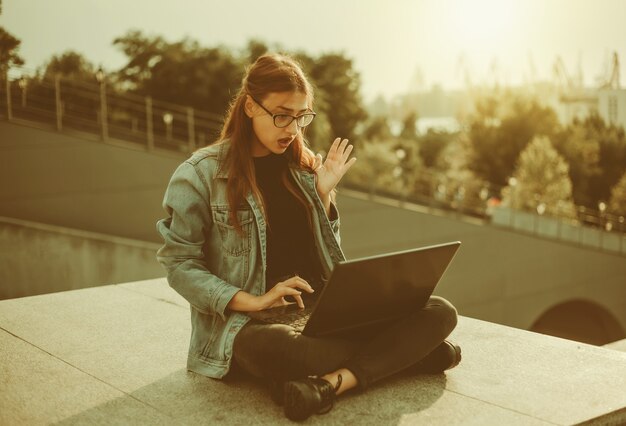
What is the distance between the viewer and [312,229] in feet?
9.54

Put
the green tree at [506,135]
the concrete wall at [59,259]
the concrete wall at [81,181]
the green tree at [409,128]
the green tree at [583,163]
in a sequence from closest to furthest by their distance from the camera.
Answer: the concrete wall at [59,259] < the concrete wall at [81,181] < the green tree at [583,163] < the green tree at [506,135] < the green tree at [409,128]

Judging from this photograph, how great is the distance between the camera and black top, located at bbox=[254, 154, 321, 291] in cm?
286

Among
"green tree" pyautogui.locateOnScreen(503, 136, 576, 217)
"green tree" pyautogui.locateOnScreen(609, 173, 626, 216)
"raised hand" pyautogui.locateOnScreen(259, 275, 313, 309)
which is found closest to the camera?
"raised hand" pyautogui.locateOnScreen(259, 275, 313, 309)

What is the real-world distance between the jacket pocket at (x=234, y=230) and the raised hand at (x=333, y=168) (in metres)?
0.35

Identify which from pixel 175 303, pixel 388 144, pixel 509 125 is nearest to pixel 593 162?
pixel 509 125

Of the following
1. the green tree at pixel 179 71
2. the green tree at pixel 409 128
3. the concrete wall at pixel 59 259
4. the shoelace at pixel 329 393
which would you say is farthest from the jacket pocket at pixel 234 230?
the green tree at pixel 409 128

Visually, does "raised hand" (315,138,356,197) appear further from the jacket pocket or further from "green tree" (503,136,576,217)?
"green tree" (503,136,576,217)

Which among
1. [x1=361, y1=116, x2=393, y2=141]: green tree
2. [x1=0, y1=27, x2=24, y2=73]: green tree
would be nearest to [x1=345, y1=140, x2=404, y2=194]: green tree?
[x1=361, y1=116, x2=393, y2=141]: green tree

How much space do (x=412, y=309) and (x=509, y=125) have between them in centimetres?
3892

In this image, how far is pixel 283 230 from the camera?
2.88 metres

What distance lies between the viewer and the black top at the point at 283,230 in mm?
2859

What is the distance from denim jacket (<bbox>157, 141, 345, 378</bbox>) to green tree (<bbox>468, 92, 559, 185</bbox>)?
124ft

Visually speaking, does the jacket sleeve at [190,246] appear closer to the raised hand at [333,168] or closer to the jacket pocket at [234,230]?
the jacket pocket at [234,230]

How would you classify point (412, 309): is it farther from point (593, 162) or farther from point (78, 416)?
point (593, 162)
